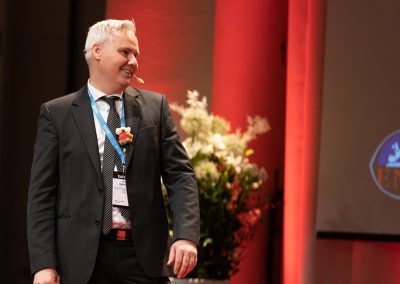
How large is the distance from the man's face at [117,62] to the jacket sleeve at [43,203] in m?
0.23

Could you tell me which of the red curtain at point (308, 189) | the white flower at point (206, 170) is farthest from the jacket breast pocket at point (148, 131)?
the red curtain at point (308, 189)

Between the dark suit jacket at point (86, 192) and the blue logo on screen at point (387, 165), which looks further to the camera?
the blue logo on screen at point (387, 165)

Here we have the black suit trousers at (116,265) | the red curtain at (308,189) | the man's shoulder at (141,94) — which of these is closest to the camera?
the black suit trousers at (116,265)

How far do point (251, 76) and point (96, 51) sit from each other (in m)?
2.83

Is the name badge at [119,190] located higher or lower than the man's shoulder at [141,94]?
lower

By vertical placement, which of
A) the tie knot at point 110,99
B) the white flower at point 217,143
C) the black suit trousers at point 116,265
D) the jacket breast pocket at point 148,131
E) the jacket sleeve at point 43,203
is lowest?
the black suit trousers at point 116,265

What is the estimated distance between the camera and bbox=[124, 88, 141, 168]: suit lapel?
2713mm

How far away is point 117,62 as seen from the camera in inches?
110

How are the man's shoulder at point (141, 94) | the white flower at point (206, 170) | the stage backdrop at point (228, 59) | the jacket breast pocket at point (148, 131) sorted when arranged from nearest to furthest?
the jacket breast pocket at point (148, 131) → the man's shoulder at point (141, 94) → the white flower at point (206, 170) → the stage backdrop at point (228, 59)

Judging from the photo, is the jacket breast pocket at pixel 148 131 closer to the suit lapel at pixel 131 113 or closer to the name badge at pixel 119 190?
the suit lapel at pixel 131 113

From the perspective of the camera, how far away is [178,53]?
5188mm

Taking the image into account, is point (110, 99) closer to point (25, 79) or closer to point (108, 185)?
point (108, 185)

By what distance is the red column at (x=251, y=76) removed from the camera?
18.2ft

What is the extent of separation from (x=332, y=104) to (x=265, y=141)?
0.93 metres
